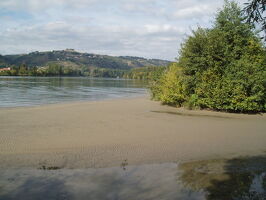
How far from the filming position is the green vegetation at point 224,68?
18.6 meters

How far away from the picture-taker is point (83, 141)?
10.9 metres

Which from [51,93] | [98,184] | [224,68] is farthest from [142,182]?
[51,93]

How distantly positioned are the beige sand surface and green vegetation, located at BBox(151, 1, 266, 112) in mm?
2817

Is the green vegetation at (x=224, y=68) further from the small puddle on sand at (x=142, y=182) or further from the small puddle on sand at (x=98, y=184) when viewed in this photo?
the small puddle on sand at (x=98, y=184)

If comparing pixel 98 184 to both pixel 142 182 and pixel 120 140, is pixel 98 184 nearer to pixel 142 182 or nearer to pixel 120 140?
pixel 142 182

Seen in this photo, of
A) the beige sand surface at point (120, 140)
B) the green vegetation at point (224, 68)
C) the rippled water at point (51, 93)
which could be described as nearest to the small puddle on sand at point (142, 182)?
the beige sand surface at point (120, 140)

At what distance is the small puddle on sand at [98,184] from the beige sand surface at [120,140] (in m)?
0.69

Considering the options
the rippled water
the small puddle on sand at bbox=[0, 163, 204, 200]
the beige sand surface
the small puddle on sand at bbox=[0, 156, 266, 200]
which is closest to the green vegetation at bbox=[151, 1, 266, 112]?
the beige sand surface

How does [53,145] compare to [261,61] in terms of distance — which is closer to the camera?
[53,145]

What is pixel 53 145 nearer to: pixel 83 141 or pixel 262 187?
pixel 83 141

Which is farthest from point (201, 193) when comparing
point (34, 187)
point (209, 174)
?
point (34, 187)

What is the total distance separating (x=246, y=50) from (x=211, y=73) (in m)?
3.47

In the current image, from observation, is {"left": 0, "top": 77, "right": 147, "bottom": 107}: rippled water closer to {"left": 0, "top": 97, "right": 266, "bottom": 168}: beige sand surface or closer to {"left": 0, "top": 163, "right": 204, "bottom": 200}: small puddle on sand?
{"left": 0, "top": 97, "right": 266, "bottom": 168}: beige sand surface

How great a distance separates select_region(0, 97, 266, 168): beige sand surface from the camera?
874cm
